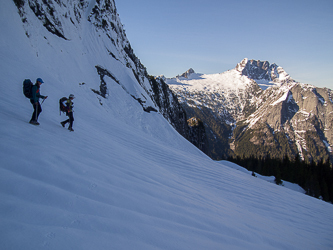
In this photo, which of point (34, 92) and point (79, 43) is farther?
point (79, 43)

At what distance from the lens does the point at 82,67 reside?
790 inches

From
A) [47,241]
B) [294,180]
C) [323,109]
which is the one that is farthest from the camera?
[323,109]

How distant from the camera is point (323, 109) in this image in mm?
193375

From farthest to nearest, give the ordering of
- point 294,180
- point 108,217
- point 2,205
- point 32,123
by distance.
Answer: point 294,180 < point 32,123 < point 108,217 < point 2,205

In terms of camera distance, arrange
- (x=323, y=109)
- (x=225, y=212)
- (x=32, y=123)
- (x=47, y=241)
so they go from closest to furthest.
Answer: (x=47, y=241)
(x=225, y=212)
(x=32, y=123)
(x=323, y=109)

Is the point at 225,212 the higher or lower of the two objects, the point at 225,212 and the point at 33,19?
the lower

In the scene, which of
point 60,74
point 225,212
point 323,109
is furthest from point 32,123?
point 323,109

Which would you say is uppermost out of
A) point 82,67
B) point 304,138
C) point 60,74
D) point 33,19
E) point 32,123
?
point 304,138

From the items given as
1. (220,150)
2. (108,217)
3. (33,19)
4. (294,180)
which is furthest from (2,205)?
(220,150)

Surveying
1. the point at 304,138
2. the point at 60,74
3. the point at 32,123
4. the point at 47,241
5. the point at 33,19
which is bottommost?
the point at 47,241

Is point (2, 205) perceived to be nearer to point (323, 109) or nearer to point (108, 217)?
point (108, 217)

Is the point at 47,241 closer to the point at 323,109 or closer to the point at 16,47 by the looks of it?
the point at 16,47

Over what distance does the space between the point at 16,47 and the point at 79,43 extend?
33.2 ft

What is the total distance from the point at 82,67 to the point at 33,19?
5.61 metres
